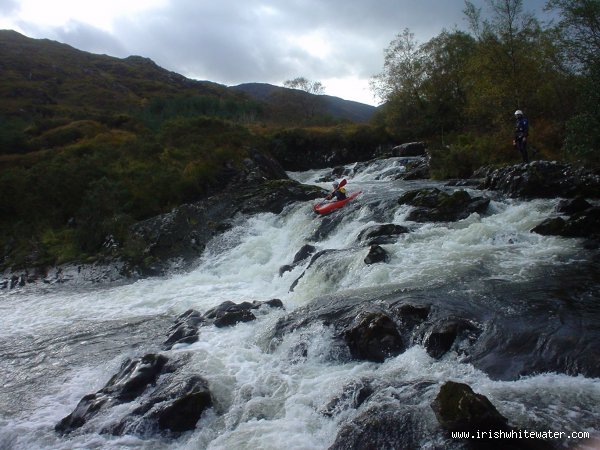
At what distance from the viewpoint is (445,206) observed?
14922 mm

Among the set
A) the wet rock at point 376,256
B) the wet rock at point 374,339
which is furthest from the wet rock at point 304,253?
the wet rock at point 374,339

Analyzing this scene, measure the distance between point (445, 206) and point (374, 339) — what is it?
27.2ft

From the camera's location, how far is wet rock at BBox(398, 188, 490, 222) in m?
14.5

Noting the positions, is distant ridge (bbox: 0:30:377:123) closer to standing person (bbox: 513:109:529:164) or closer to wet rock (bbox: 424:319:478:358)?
standing person (bbox: 513:109:529:164)

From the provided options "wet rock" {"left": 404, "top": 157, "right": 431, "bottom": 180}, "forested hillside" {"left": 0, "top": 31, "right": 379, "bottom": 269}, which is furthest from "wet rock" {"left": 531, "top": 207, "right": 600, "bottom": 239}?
"forested hillside" {"left": 0, "top": 31, "right": 379, "bottom": 269}

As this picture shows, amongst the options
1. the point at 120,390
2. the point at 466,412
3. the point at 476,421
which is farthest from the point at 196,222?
the point at 476,421

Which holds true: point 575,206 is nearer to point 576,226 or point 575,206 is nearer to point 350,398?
point 576,226

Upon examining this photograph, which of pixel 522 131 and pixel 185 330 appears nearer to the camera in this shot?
pixel 185 330

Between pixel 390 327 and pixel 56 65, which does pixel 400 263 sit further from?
pixel 56 65

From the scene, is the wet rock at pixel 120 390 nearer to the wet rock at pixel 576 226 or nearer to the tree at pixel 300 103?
the wet rock at pixel 576 226

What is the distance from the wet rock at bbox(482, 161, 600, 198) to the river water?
0.69 meters

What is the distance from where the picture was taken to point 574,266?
32.7 feet

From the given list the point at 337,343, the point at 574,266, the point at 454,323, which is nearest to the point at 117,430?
the point at 337,343

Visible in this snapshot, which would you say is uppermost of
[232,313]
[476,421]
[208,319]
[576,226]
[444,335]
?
[576,226]
